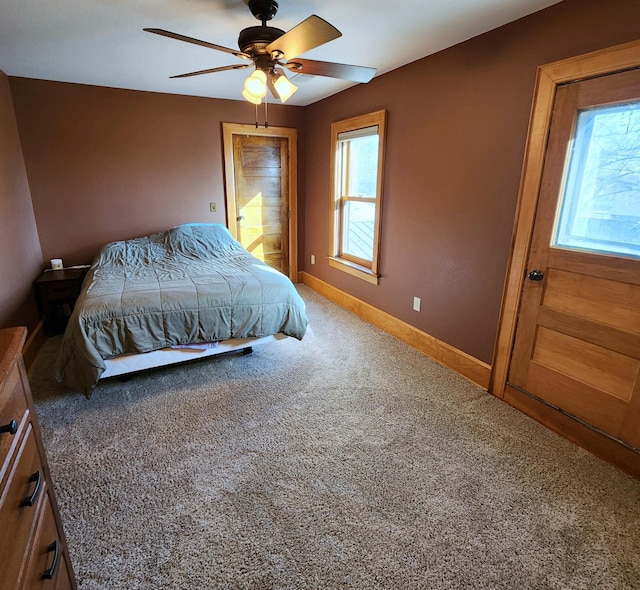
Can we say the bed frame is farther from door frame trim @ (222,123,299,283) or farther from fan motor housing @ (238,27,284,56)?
door frame trim @ (222,123,299,283)

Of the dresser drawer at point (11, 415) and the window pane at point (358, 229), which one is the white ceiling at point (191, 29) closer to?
the window pane at point (358, 229)

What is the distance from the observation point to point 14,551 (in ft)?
2.56

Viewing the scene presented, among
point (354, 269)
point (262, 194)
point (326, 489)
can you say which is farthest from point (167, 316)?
point (262, 194)

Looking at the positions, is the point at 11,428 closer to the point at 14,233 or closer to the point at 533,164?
the point at 533,164

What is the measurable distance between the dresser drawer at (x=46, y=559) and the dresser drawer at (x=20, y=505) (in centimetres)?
5

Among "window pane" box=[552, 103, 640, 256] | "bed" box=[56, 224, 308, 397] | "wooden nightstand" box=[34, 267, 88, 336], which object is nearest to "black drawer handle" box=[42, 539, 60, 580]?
"bed" box=[56, 224, 308, 397]

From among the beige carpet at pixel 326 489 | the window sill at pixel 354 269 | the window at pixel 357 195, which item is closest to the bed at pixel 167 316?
the beige carpet at pixel 326 489

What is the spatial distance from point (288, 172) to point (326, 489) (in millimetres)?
3974

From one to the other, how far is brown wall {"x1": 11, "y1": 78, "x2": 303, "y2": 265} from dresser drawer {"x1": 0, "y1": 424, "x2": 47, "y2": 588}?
11.8 feet

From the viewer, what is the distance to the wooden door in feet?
6.03

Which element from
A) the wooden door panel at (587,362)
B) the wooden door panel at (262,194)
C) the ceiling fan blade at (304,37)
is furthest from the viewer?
the wooden door panel at (262,194)

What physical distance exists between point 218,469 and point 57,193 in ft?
11.1

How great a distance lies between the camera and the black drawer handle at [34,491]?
0.86 m

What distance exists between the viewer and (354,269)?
160 inches
